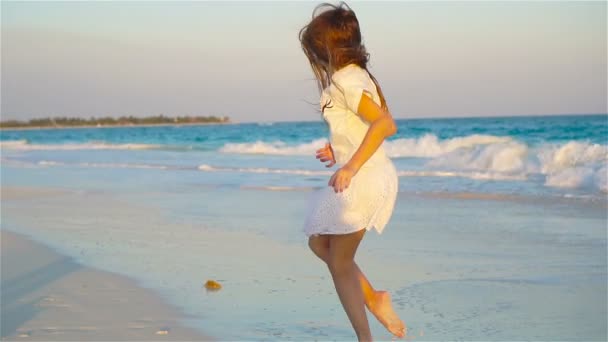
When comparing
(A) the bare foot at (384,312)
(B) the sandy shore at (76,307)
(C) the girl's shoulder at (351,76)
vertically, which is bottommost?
(A) the bare foot at (384,312)

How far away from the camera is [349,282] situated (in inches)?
142

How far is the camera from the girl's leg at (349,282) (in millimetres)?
3566

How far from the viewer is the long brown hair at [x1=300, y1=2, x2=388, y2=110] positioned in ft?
11.3

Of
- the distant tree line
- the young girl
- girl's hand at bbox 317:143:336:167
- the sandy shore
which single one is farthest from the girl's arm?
the distant tree line

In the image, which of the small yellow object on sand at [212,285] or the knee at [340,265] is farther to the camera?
the small yellow object on sand at [212,285]

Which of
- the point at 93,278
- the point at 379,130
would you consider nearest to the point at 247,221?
the point at 93,278

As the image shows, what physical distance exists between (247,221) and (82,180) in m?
7.49

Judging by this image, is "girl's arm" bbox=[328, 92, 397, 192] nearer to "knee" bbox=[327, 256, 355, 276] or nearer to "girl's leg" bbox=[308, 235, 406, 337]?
"knee" bbox=[327, 256, 355, 276]

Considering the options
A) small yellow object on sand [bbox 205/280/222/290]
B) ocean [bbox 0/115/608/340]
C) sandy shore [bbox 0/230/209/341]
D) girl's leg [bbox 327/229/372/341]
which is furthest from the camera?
small yellow object on sand [bbox 205/280/222/290]

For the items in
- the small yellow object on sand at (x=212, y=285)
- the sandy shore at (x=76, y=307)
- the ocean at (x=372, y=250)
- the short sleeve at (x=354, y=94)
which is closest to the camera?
the short sleeve at (x=354, y=94)

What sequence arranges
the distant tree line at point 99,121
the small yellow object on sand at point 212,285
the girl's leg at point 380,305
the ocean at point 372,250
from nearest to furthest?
1. the girl's leg at point 380,305
2. the ocean at point 372,250
3. the small yellow object on sand at point 212,285
4. the distant tree line at point 99,121

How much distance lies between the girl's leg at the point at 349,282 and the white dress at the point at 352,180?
0.12 m

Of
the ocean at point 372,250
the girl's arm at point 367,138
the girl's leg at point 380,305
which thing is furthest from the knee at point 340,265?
the ocean at point 372,250

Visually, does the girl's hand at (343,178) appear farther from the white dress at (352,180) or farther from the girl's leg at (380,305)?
the girl's leg at (380,305)
